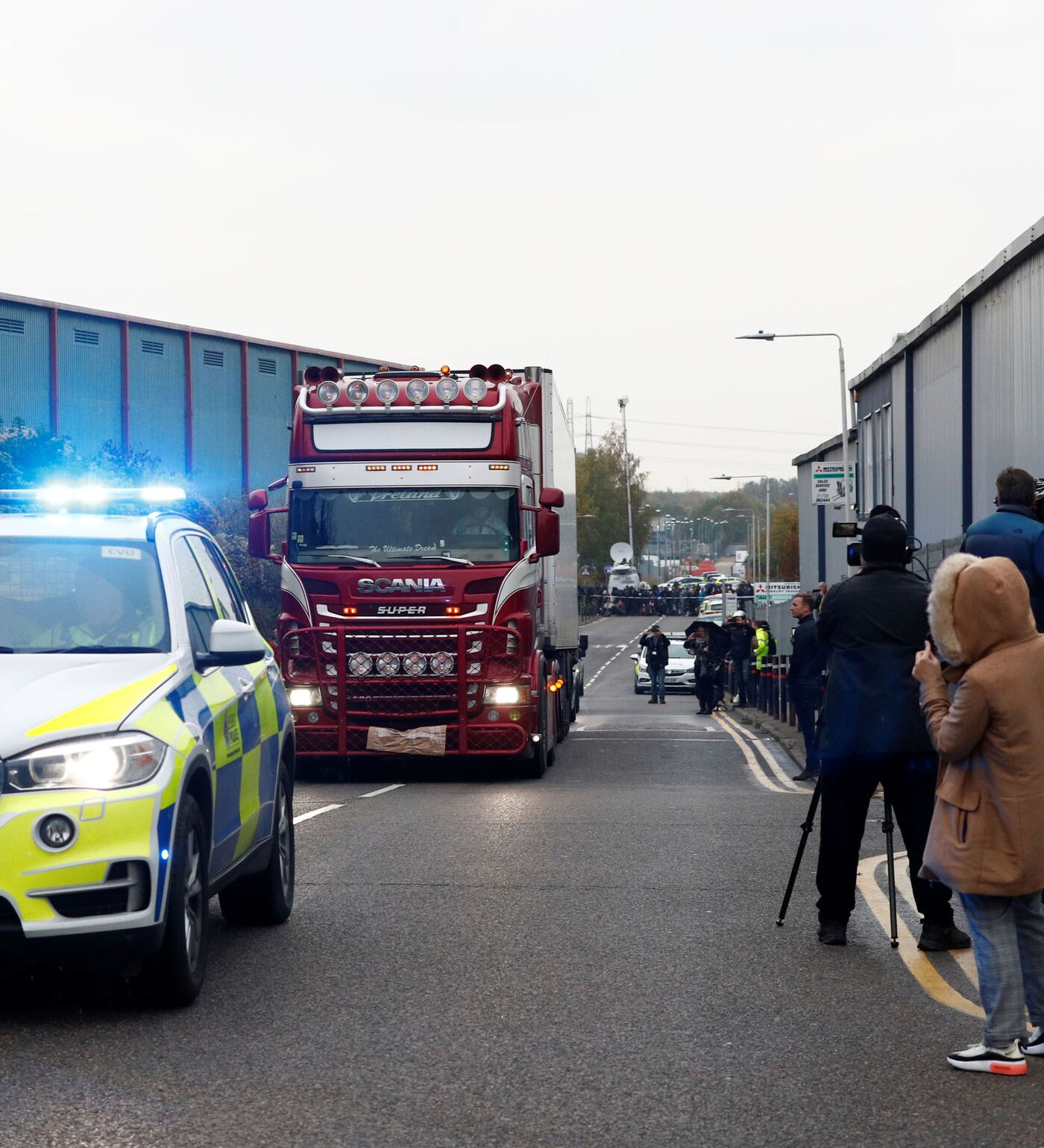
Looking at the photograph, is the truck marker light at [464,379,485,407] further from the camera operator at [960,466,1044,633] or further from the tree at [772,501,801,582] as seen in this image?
the tree at [772,501,801,582]

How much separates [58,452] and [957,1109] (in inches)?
1375

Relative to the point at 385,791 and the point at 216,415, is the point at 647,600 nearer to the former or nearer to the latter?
the point at 216,415

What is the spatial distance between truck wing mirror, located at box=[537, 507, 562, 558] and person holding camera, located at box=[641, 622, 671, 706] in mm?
22842

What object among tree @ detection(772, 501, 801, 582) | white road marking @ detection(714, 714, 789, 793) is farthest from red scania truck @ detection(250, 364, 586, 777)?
tree @ detection(772, 501, 801, 582)

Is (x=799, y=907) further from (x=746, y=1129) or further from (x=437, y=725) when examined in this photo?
(x=437, y=725)

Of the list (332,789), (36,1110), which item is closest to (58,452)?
(332,789)

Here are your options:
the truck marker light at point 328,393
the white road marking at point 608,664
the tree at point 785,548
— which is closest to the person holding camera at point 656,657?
the white road marking at point 608,664

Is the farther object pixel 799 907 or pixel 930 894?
pixel 799 907

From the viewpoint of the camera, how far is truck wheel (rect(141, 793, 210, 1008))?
6.00m

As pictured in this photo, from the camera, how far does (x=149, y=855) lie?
18.9 feet

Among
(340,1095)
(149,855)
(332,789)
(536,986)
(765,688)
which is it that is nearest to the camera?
(340,1095)

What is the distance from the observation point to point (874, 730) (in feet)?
23.9

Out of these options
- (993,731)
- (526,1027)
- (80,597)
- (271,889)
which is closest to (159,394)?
(271,889)

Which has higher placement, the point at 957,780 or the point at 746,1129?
the point at 957,780
